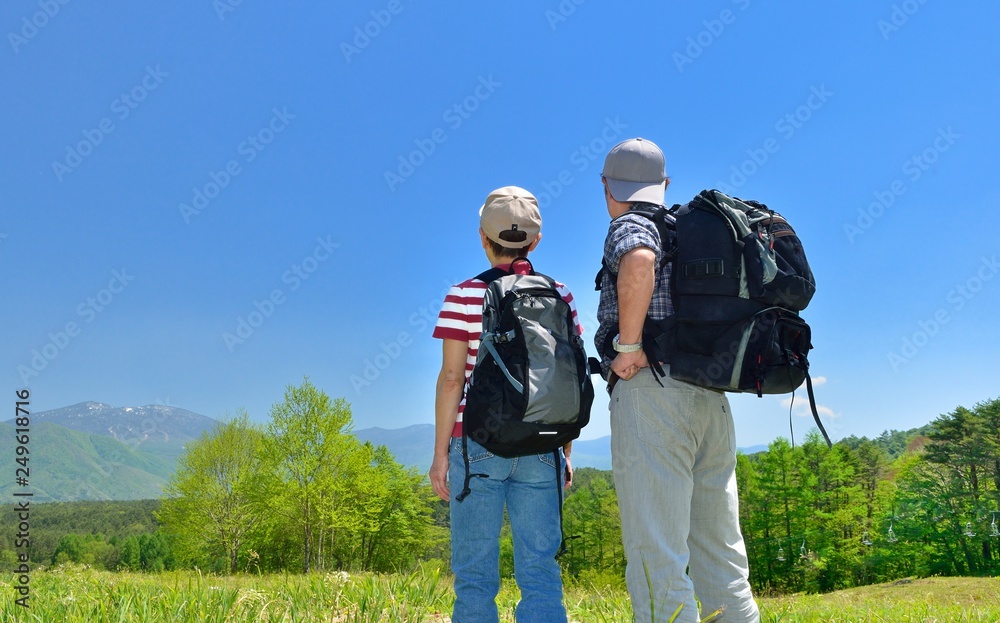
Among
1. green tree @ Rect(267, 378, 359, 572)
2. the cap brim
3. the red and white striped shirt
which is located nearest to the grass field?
the red and white striped shirt

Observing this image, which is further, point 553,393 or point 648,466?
point 553,393

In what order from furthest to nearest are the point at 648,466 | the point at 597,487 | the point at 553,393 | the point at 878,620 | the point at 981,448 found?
the point at 597,487, the point at 981,448, the point at 878,620, the point at 553,393, the point at 648,466

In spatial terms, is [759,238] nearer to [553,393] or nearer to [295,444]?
[553,393]

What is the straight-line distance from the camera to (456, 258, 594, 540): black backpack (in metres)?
3.16

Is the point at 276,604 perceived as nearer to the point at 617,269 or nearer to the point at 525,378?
the point at 525,378

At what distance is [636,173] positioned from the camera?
3.46 metres

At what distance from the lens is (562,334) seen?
3.39 meters

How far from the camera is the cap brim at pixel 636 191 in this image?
3.46 metres

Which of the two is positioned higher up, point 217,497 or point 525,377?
point 525,377

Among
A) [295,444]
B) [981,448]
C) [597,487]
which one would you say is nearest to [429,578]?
[295,444]

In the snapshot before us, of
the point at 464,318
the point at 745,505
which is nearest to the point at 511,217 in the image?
the point at 464,318

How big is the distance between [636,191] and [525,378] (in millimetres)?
1142

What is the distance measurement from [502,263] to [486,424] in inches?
35.6

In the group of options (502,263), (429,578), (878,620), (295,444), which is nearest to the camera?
(502,263)
